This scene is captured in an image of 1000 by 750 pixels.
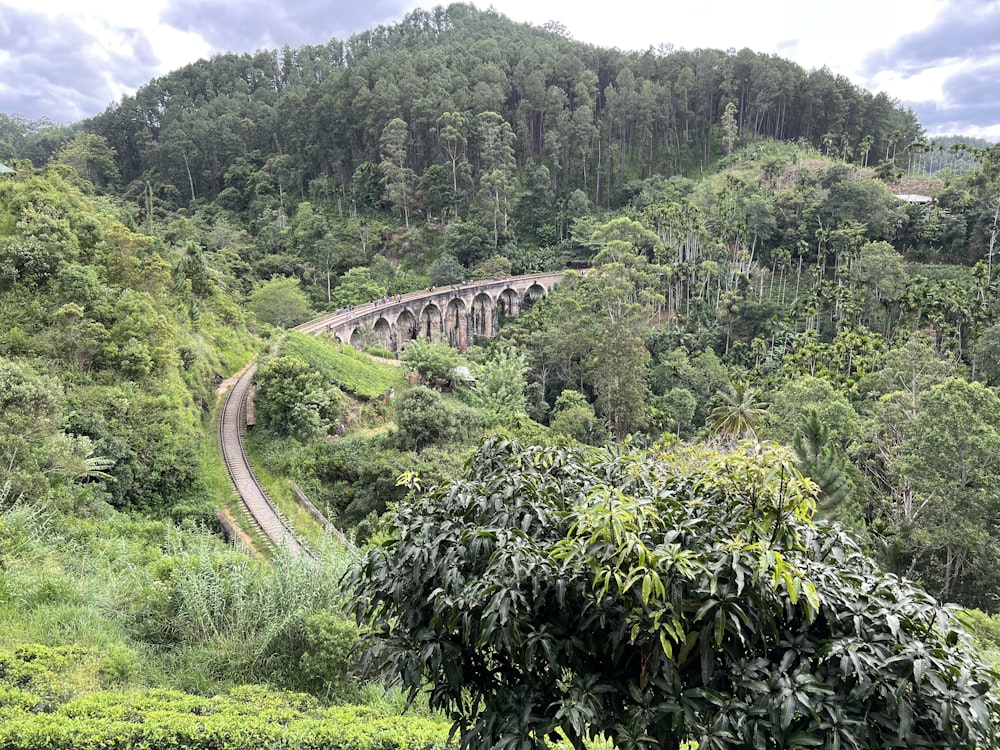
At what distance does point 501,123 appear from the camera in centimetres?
6981

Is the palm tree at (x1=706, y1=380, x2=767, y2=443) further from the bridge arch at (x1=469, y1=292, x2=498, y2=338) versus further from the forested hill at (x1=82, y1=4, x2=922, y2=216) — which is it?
the forested hill at (x1=82, y1=4, x2=922, y2=216)

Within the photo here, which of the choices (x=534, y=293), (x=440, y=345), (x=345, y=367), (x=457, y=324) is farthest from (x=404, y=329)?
(x=345, y=367)

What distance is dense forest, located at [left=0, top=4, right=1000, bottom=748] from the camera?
6.67 meters

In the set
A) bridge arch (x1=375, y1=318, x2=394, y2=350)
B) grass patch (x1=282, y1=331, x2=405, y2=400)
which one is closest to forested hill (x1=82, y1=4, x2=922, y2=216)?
bridge arch (x1=375, y1=318, x2=394, y2=350)

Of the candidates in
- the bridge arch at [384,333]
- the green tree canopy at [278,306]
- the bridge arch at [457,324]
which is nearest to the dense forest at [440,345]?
the green tree canopy at [278,306]

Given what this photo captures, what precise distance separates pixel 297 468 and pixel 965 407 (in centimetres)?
1990

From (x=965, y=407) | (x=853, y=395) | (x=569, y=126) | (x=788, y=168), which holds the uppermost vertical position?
(x=569, y=126)

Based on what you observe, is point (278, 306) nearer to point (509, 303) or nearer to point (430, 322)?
point (430, 322)

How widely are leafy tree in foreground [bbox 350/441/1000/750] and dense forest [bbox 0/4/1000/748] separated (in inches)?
3.4

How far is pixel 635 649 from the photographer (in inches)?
133

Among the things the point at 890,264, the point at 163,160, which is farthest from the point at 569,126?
the point at 163,160

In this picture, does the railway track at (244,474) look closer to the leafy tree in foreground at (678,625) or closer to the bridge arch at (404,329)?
the leafy tree in foreground at (678,625)

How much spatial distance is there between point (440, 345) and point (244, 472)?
15.3m

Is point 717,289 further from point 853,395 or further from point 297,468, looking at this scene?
point 297,468
